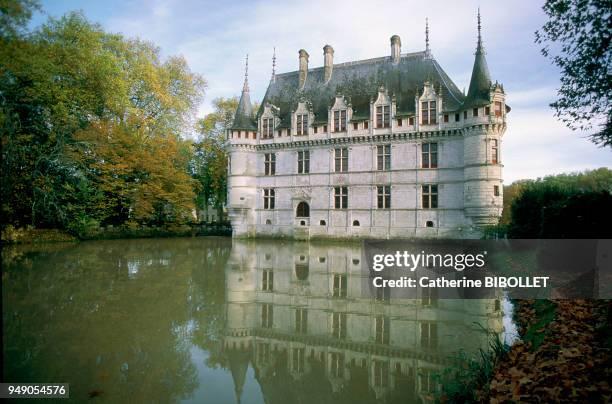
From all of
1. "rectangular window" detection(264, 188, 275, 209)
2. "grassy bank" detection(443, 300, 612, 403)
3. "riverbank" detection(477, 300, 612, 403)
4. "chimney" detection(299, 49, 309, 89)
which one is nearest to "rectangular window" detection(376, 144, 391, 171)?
"rectangular window" detection(264, 188, 275, 209)

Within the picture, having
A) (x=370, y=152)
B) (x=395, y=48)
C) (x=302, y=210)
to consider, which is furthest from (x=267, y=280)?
(x=395, y=48)

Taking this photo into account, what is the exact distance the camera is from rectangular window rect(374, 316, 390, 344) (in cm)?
618

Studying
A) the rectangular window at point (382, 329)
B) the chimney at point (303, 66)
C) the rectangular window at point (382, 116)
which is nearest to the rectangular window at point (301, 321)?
the rectangular window at point (382, 329)

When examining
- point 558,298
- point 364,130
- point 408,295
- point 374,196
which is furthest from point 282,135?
point 558,298

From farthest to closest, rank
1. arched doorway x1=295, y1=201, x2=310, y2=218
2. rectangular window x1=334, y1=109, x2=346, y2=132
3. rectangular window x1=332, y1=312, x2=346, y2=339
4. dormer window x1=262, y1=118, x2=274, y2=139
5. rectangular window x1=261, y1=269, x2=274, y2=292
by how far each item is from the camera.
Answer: dormer window x1=262, y1=118, x2=274, y2=139, arched doorway x1=295, y1=201, x2=310, y2=218, rectangular window x1=334, y1=109, x2=346, y2=132, rectangular window x1=261, y1=269, x2=274, y2=292, rectangular window x1=332, y1=312, x2=346, y2=339

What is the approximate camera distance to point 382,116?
2633cm

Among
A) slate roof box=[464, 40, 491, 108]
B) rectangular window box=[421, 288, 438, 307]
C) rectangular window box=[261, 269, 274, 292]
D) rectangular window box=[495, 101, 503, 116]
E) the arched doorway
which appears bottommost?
rectangular window box=[421, 288, 438, 307]

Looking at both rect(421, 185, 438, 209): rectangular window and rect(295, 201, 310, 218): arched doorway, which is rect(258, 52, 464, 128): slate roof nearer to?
rect(421, 185, 438, 209): rectangular window

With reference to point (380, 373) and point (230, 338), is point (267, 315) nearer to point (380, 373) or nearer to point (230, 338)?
point (230, 338)

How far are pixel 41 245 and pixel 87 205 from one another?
466cm

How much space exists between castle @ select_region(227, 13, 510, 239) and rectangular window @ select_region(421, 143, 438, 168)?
0.07m

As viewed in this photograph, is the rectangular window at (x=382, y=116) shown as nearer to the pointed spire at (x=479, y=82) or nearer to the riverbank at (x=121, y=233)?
the pointed spire at (x=479, y=82)

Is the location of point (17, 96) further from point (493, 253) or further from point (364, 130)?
point (364, 130)

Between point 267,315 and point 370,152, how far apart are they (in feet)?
68.8
